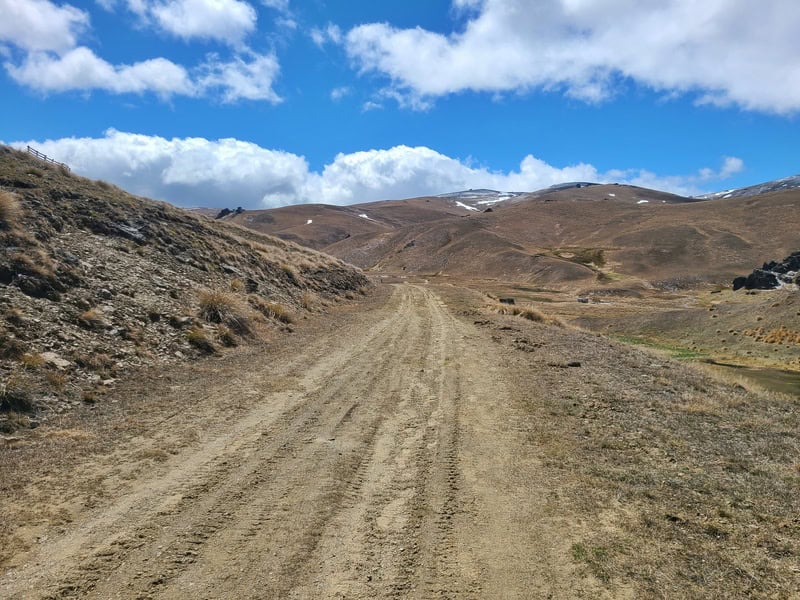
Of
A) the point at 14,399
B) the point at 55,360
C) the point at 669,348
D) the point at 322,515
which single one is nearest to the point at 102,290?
the point at 55,360

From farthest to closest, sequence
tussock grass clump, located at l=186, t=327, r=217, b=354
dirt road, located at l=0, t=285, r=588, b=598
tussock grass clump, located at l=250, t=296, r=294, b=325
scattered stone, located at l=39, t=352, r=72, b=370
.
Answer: tussock grass clump, located at l=250, t=296, r=294, b=325, tussock grass clump, located at l=186, t=327, r=217, b=354, scattered stone, located at l=39, t=352, r=72, b=370, dirt road, located at l=0, t=285, r=588, b=598

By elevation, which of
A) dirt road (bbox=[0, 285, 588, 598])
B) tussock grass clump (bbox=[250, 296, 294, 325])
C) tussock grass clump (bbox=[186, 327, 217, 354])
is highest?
tussock grass clump (bbox=[250, 296, 294, 325])

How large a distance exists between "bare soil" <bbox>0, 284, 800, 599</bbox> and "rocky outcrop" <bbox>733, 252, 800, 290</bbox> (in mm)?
57716

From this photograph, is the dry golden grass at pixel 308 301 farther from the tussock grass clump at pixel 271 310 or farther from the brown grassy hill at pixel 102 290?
the tussock grass clump at pixel 271 310

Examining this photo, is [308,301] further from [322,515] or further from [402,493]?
[322,515]

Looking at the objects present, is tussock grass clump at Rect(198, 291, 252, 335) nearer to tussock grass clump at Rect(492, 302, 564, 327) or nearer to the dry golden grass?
the dry golden grass

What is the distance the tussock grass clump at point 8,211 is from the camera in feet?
50.3

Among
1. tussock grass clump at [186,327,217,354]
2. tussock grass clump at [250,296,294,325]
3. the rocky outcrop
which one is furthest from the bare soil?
the rocky outcrop

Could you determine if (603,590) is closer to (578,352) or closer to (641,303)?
(578,352)

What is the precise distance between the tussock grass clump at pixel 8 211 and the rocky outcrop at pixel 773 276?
68518 mm

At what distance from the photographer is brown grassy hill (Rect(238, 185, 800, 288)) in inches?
3565

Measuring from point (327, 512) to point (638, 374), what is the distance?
37.0ft

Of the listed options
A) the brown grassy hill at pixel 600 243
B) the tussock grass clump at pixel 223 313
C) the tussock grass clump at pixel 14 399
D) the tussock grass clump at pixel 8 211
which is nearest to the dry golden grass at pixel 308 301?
the tussock grass clump at pixel 223 313

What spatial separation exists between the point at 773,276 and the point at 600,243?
59218 mm
